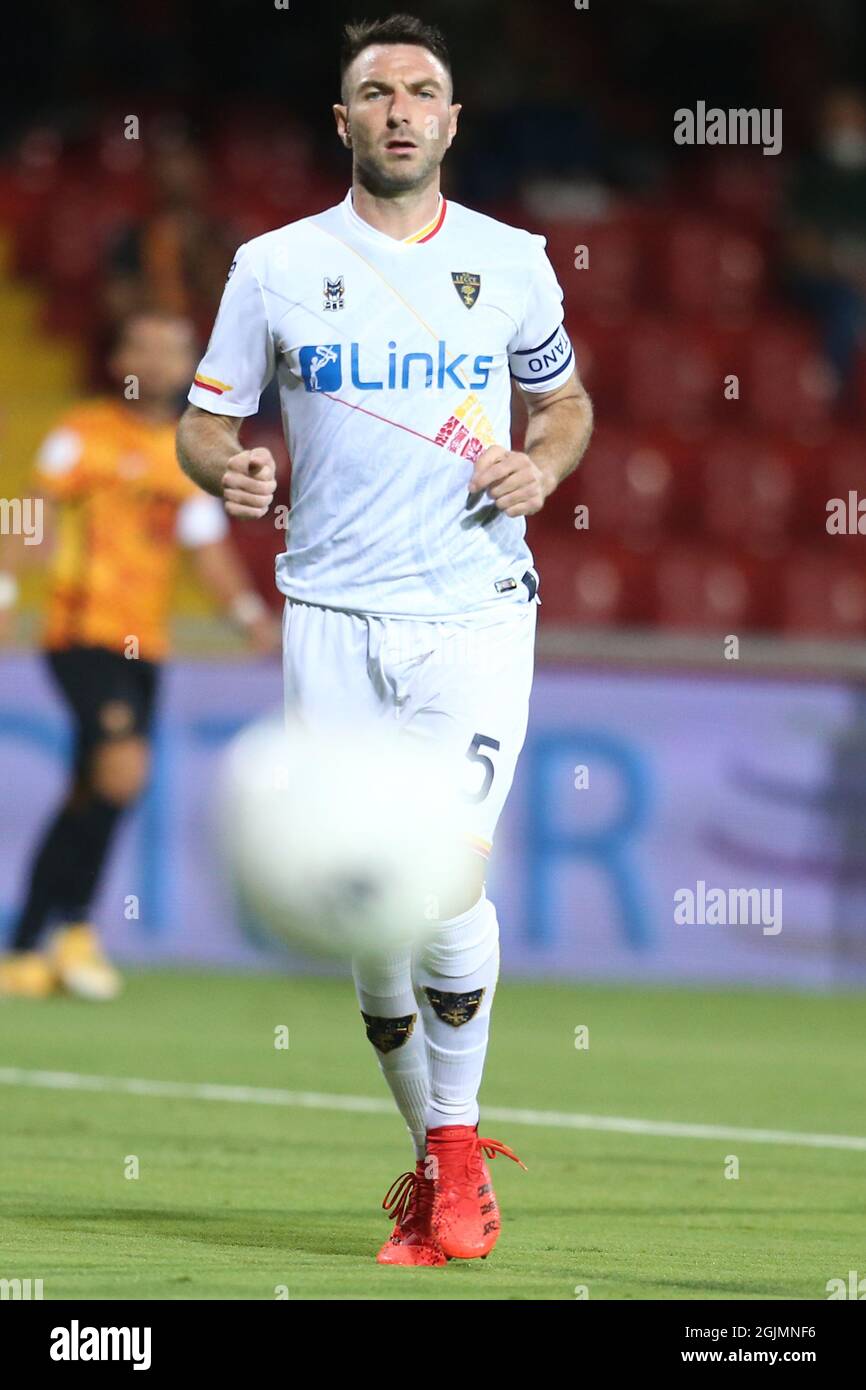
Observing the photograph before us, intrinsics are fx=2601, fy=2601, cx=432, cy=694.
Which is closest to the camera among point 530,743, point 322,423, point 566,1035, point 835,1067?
point 322,423

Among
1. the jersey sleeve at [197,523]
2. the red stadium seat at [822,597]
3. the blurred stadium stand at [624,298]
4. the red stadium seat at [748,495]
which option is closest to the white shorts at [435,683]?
the jersey sleeve at [197,523]

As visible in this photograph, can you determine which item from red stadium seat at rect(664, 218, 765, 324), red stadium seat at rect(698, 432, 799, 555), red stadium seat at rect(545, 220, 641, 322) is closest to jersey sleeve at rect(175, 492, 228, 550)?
red stadium seat at rect(698, 432, 799, 555)

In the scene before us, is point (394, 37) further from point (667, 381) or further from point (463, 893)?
point (667, 381)

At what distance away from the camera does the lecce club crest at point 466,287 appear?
17.9 ft

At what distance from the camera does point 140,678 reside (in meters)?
10.5

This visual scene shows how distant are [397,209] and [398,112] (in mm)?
241

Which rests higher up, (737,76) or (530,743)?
(737,76)

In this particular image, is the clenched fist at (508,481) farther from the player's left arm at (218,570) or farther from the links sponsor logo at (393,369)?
the player's left arm at (218,570)

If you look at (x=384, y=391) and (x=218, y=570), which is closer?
(x=384, y=391)

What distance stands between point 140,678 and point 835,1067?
10.8 feet

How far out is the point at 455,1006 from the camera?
5.41m

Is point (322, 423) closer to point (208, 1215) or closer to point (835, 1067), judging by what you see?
point (208, 1215)

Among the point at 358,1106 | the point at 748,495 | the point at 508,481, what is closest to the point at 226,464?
the point at 508,481

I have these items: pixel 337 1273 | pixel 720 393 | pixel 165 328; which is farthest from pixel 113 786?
pixel 720 393
